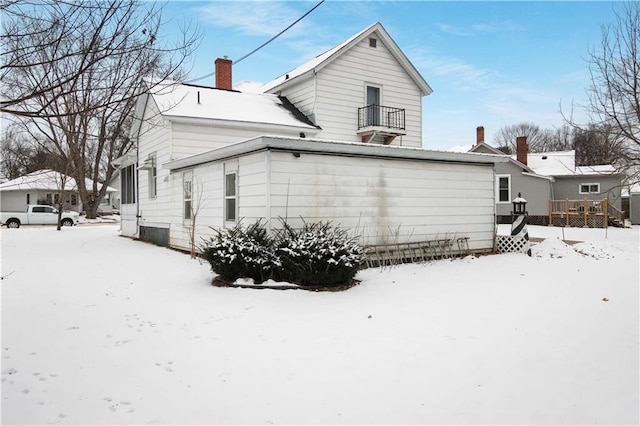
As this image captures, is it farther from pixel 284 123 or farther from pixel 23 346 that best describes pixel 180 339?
pixel 284 123

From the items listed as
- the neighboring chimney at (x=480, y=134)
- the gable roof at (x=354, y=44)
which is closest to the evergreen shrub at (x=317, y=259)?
the gable roof at (x=354, y=44)

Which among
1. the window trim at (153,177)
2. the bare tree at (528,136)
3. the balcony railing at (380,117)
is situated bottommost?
the window trim at (153,177)

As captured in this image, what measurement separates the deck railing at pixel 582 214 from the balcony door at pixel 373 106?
39.7ft

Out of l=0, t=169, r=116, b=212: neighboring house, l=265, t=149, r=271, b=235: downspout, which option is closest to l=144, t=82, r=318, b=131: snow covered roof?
l=265, t=149, r=271, b=235: downspout

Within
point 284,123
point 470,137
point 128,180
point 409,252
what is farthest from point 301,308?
point 470,137

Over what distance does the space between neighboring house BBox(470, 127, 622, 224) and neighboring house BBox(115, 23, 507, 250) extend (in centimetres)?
1057

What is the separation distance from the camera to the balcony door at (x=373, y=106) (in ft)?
59.2

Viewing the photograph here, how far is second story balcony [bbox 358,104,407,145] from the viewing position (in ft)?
58.2

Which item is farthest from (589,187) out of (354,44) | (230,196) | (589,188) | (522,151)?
(230,196)

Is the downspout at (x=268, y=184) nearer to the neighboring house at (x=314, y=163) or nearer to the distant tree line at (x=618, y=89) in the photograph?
the neighboring house at (x=314, y=163)

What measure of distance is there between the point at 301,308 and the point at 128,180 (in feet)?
49.2

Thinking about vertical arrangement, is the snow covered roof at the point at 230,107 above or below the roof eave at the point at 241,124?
above

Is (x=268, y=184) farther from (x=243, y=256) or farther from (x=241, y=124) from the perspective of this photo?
(x=241, y=124)

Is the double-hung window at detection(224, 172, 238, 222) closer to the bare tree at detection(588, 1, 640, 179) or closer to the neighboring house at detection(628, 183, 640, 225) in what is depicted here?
the bare tree at detection(588, 1, 640, 179)
